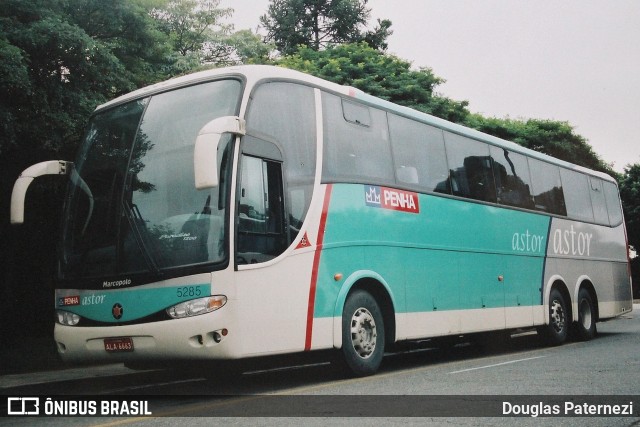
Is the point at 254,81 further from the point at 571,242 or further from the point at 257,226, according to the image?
the point at 571,242

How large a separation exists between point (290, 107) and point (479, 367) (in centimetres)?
442

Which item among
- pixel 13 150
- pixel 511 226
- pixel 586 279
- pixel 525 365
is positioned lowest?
pixel 525 365

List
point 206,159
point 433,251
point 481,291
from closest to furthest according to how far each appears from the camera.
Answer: point 206,159 < point 433,251 < point 481,291

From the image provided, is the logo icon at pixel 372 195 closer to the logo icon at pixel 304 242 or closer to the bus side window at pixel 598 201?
the logo icon at pixel 304 242

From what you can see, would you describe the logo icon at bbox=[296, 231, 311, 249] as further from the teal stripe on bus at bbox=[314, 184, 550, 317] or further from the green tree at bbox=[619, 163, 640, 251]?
the green tree at bbox=[619, 163, 640, 251]

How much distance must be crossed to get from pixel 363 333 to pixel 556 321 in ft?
22.4

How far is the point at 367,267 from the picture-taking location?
9227 mm

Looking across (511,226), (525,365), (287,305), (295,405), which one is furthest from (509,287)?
(295,405)

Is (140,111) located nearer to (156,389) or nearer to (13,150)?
(156,389)

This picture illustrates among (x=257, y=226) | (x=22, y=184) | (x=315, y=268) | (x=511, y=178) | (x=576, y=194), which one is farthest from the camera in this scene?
(x=576, y=194)

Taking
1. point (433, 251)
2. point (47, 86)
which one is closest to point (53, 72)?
point (47, 86)

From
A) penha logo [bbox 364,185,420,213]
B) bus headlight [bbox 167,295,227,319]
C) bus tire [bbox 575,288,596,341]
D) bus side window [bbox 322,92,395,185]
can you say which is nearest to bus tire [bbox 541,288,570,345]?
bus tire [bbox 575,288,596,341]

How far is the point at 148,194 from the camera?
25.3ft

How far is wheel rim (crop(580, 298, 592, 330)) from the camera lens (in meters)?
15.3
